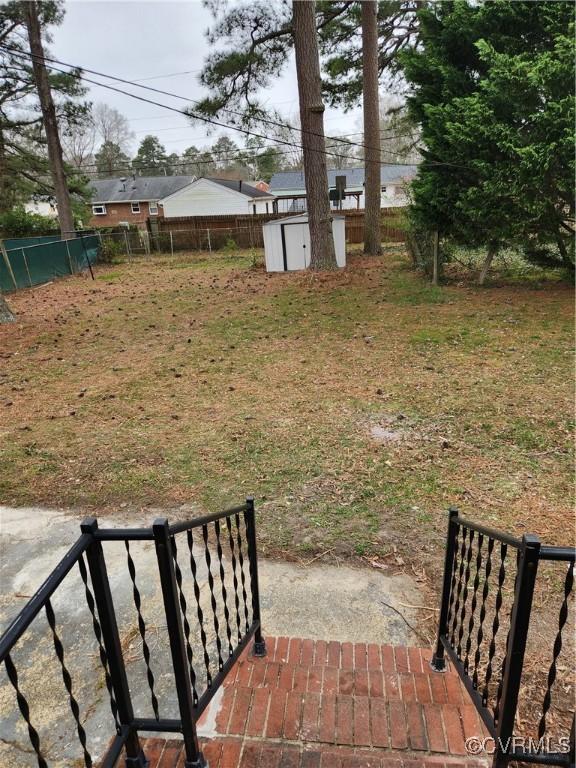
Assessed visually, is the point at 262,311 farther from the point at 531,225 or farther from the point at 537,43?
the point at 537,43

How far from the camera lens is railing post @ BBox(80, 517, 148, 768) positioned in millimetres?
1236

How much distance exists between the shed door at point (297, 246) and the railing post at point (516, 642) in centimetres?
1394

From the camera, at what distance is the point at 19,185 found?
1819cm

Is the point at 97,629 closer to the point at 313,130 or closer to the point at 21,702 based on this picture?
the point at 21,702

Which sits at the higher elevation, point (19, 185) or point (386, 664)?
point (19, 185)

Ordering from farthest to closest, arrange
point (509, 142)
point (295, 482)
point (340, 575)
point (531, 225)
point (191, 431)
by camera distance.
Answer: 1. point (531, 225)
2. point (509, 142)
3. point (191, 431)
4. point (295, 482)
5. point (340, 575)

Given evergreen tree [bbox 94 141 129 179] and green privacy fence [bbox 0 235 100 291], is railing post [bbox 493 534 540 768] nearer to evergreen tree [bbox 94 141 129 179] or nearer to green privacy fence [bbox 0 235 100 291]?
green privacy fence [bbox 0 235 100 291]

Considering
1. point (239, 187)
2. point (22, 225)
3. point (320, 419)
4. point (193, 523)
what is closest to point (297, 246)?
point (320, 419)

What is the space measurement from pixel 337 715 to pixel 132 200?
1474 inches

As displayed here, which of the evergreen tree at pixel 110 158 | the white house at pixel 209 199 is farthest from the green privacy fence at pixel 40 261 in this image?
the evergreen tree at pixel 110 158

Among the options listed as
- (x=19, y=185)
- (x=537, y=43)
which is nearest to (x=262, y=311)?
(x=537, y=43)

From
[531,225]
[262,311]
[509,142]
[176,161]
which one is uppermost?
[176,161]

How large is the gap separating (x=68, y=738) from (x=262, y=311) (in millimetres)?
8378

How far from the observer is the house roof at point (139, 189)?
1347 inches
